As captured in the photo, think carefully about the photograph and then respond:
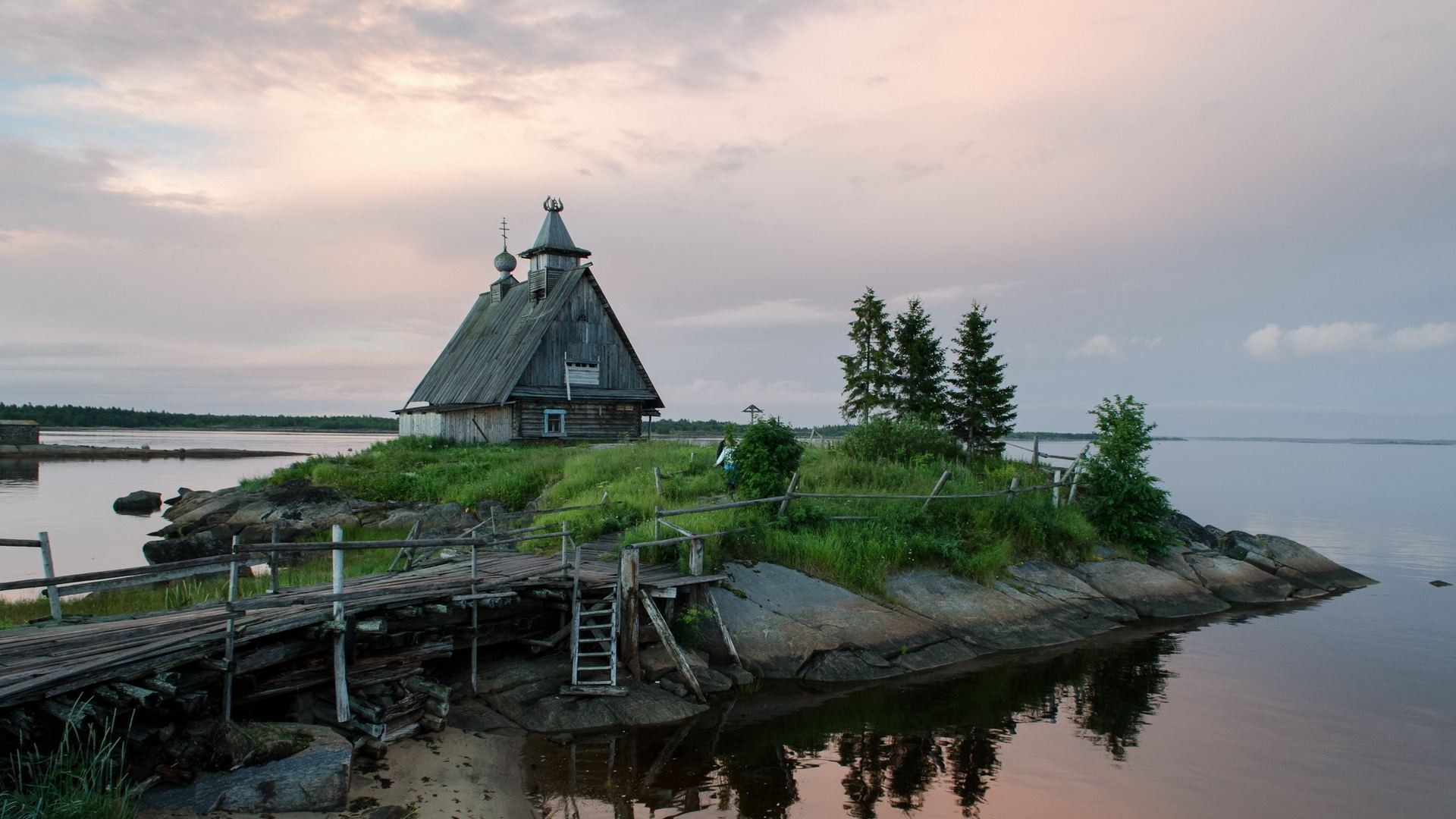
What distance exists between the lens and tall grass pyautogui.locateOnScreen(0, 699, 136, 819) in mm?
7215

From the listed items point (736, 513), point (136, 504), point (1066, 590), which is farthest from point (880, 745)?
point (136, 504)

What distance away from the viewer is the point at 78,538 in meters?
30.3

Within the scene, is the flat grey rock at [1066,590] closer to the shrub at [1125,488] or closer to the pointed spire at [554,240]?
the shrub at [1125,488]

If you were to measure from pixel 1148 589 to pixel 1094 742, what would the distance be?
36.9 ft

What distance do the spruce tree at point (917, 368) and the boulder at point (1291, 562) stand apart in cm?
1343

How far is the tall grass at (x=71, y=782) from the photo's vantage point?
23.7 ft

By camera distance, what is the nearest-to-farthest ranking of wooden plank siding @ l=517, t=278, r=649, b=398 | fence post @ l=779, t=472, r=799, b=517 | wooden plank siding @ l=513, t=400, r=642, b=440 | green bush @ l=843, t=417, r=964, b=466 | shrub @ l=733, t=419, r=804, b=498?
fence post @ l=779, t=472, r=799, b=517 → shrub @ l=733, t=419, r=804, b=498 → green bush @ l=843, t=417, r=964, b=466 → wooden plank siding @ l=513, t=400, r=642, b=440 → wooden plank siding @ l=517, t=278, r=649, b=398

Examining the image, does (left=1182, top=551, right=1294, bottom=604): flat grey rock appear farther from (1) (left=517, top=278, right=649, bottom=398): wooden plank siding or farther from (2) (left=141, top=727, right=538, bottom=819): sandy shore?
(1) (left=517, top=278, right=649, bottom=398): wooden plank siding

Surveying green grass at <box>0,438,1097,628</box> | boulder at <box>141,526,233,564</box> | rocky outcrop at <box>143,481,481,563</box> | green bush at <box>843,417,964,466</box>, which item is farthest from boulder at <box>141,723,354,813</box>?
green bush at <box>843,417,964,466</box>


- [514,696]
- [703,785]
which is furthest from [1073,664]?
[514,696]

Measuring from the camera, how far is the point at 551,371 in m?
38.0

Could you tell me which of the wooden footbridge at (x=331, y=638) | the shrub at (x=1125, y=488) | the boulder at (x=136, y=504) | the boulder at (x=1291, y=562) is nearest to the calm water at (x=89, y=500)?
the boulder at (x=136, y=504)

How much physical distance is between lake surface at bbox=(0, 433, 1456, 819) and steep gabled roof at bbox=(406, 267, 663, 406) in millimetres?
25887

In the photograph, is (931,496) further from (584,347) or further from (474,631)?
(584,347)
